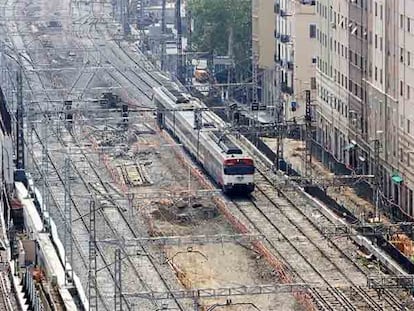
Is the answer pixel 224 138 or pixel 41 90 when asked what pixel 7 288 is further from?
pixel 41 90

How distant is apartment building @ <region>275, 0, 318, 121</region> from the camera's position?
147ft

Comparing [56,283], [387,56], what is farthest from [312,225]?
[56,283]

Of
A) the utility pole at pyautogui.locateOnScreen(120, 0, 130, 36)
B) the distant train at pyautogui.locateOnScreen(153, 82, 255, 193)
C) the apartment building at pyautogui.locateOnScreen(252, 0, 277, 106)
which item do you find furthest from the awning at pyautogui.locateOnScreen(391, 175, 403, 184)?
the utility pole at pyautogui.locateOnScreen(120, 0, 130, 36)

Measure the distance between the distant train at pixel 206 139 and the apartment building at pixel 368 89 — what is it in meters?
2.55

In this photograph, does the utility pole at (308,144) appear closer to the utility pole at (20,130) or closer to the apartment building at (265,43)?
the utility pole at (20,130)

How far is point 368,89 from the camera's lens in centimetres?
3725

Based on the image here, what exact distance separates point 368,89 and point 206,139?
12.0 feet

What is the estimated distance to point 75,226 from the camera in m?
33.7

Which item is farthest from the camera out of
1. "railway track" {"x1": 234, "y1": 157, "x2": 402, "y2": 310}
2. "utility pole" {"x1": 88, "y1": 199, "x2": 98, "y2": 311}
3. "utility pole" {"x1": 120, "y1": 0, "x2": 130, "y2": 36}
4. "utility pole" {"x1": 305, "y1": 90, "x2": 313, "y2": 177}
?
"utility pole" {"x1": 120, "y1": 0, "x2": 130, "y2": 36}

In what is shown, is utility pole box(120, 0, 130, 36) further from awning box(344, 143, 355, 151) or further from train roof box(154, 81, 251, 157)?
awning box(344, 143, 355, 151)

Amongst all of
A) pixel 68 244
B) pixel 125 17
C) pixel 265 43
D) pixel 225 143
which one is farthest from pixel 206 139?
pixel 125 17

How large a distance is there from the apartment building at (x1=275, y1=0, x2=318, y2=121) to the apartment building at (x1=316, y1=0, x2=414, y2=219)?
5.78 feet

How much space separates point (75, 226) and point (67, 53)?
2712 cm

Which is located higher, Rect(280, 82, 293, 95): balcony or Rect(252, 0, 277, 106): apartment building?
Rect(252, 0, 277, 106): apartment building
